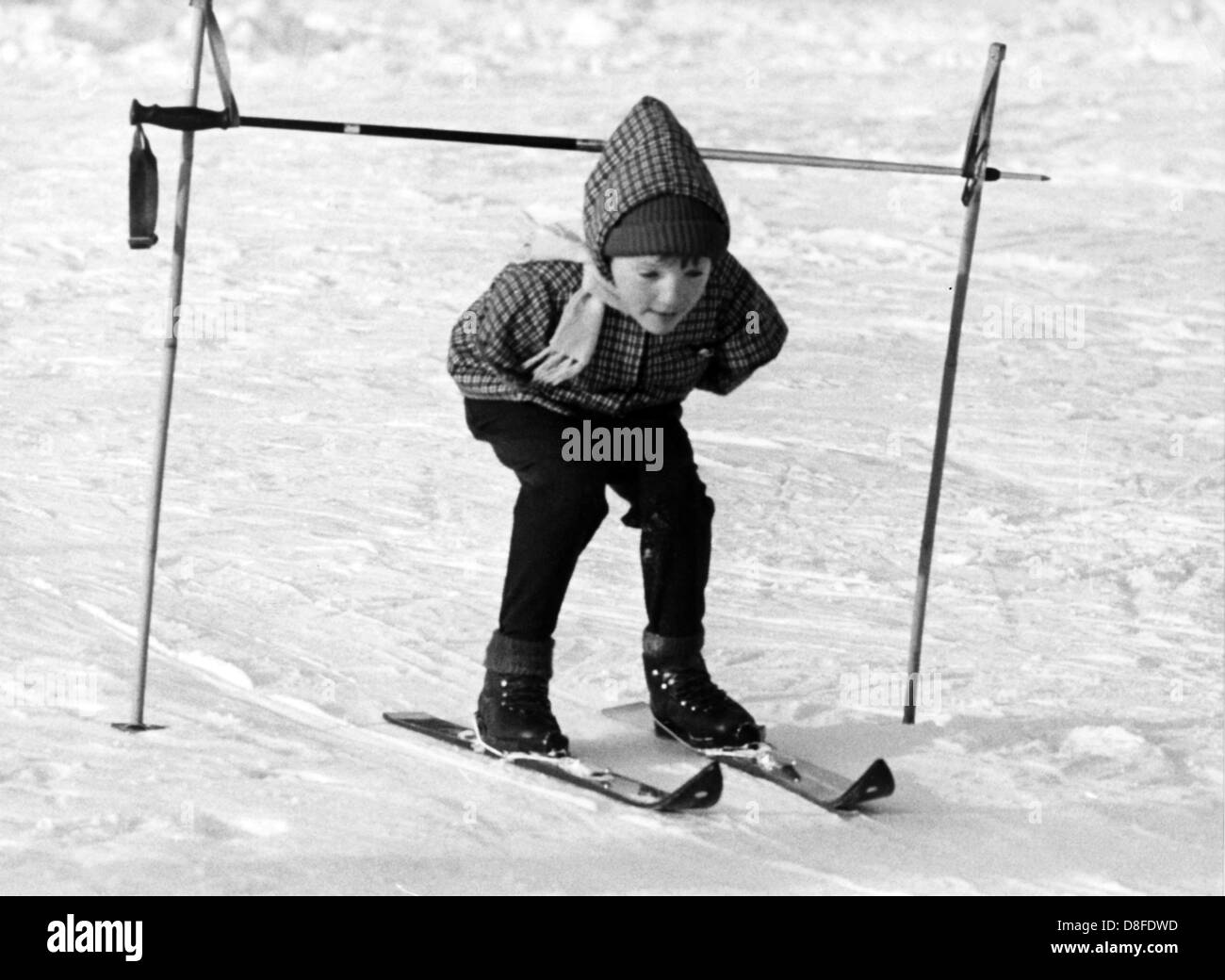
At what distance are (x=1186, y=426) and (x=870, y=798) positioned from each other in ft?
13.6

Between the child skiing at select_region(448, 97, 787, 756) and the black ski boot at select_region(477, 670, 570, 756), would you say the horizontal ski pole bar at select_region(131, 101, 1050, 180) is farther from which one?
the black ski boot at select_region(477, 670, 570, 756)

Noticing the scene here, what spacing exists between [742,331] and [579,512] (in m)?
0.49

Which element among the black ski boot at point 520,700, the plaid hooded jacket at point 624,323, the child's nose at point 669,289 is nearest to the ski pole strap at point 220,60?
the plaid hooded jacket at point 624,323

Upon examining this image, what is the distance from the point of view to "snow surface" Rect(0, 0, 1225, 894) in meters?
3.57

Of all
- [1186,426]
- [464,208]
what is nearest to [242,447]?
[1186,426]

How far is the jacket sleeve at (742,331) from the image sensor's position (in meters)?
3.95

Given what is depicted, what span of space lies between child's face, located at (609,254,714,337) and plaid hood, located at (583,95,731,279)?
5 cm

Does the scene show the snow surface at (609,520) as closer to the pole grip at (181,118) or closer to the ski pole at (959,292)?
the ski pole at (959,292)

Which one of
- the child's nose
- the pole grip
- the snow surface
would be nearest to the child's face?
the child's nose

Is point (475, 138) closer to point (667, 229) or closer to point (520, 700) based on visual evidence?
point (667, 229)

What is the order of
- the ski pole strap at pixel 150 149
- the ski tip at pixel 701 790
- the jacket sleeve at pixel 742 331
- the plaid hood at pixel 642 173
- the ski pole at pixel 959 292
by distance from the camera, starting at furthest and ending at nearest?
the ski pole at pixel 959 292, the jacket sleeve at pixel 742 331, the ski pole strap at pixel 150 149, the plaid hood at pixel 642 173, the ski tip at pixel 701 790

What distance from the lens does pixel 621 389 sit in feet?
12.6

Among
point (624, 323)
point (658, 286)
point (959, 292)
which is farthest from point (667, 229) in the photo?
point (959, 292)

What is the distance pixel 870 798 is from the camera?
3691 millimetres
